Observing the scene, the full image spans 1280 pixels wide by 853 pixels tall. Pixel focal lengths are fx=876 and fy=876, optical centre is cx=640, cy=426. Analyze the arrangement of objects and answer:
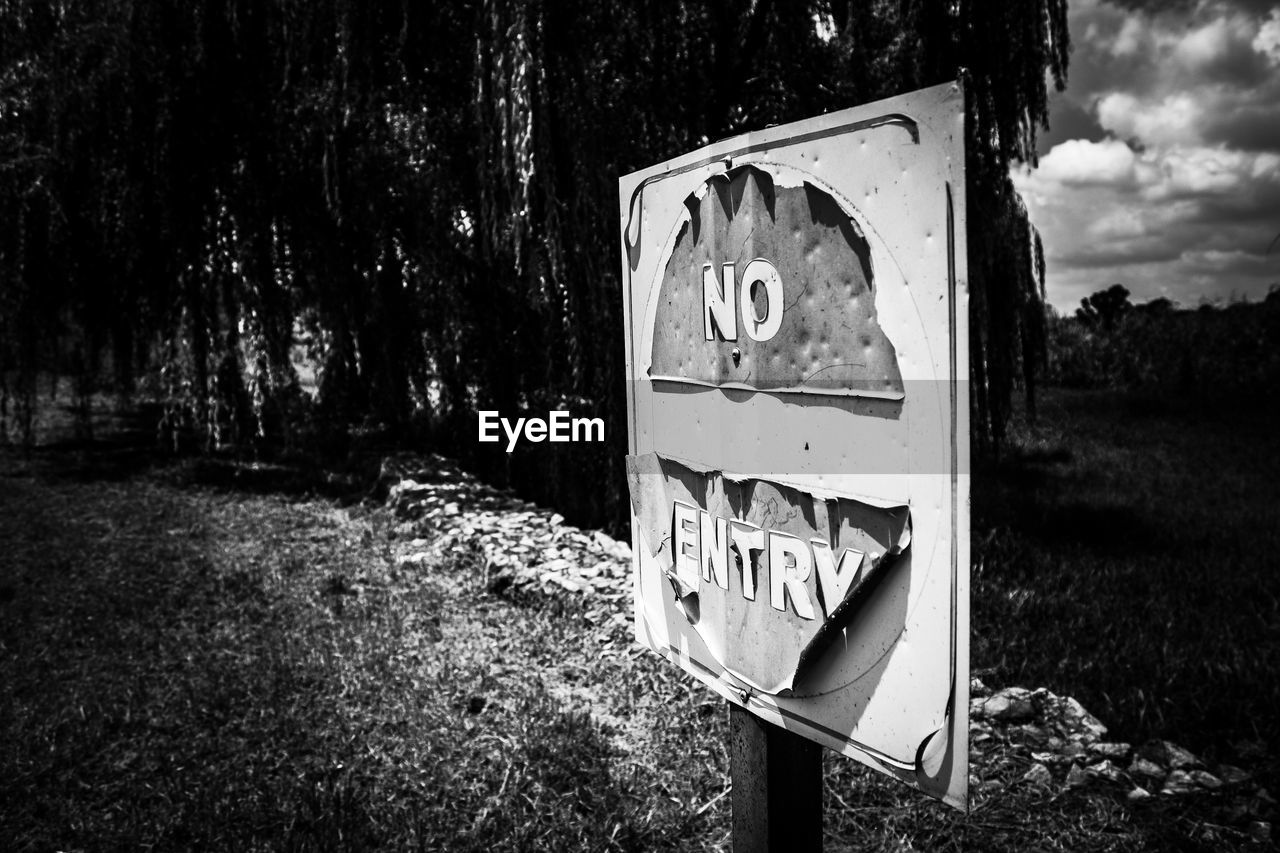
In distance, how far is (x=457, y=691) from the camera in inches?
130

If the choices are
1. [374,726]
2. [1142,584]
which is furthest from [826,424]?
[1142,584]

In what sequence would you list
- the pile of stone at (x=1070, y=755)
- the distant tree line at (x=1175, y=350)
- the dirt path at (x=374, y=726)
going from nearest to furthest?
1. the dirt path at (x=374, y=726)
2. the pile of stone at (x=1070, y=755)
3. the distant tree line at (x=1175, y=350)

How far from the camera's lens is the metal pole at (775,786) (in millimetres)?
1421

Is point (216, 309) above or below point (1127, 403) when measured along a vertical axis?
above

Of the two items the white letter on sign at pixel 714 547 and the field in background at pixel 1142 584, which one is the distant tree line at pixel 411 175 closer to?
the field in background at pixel 1142 584

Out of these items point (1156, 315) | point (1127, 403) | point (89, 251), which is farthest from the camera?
point (1156, 315)

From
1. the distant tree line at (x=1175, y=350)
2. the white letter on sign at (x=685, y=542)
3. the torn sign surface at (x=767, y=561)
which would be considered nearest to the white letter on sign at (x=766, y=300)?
the torn sign surface at (x=767, y=561)

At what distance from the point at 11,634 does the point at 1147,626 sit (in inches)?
202

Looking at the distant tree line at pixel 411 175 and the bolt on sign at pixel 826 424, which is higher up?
the distant tree line at pixel 411 175

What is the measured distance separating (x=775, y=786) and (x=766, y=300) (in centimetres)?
78

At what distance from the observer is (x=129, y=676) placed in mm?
3498

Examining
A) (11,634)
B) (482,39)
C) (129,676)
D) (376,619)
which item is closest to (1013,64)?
(482,39)

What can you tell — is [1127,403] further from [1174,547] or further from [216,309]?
[216,309]

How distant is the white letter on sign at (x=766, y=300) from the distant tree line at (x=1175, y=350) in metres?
12.3
